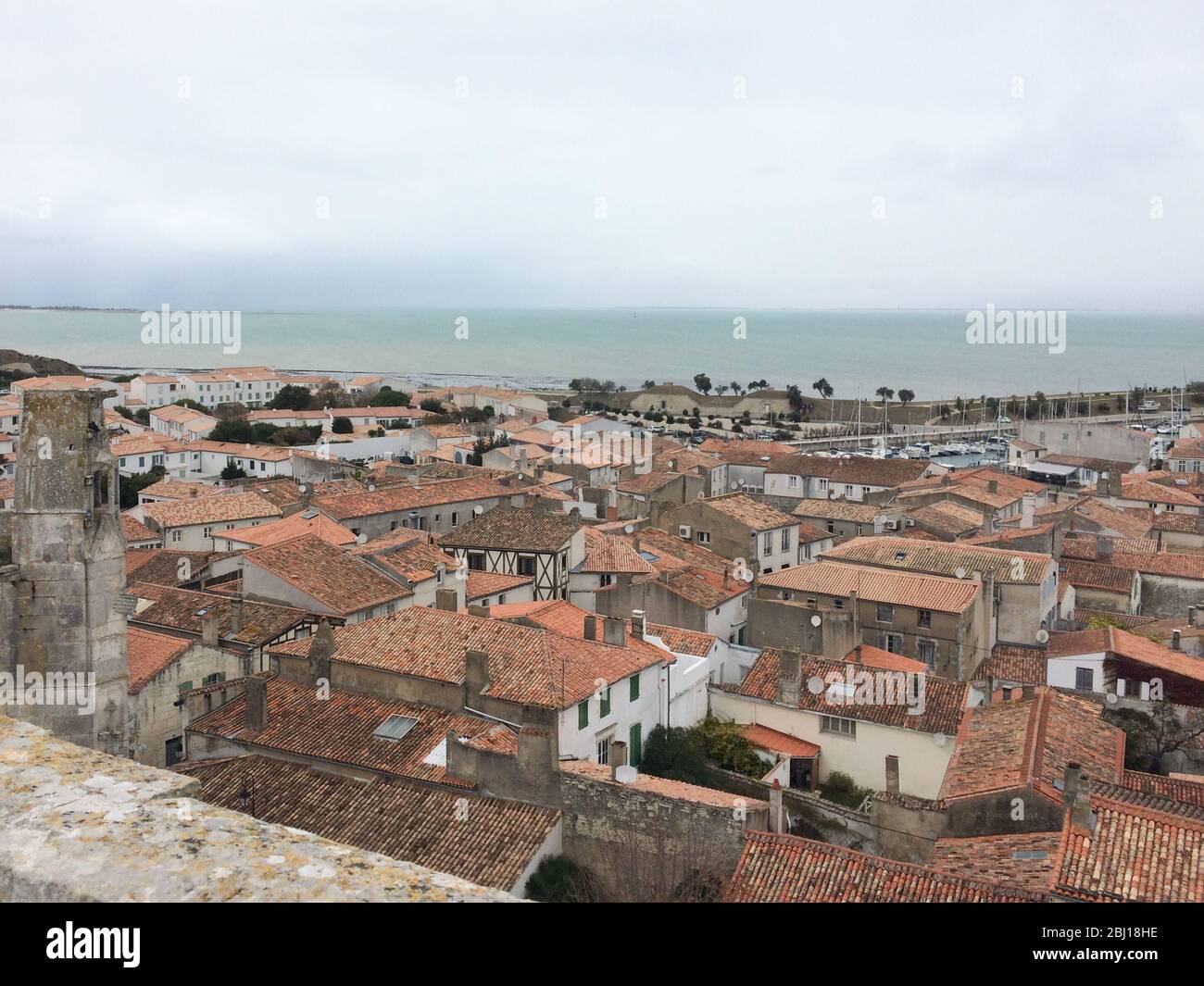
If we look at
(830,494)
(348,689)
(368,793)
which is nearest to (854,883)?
(368,793)

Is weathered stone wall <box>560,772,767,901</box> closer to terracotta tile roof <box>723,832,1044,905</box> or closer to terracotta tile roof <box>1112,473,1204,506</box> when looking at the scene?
terracotta tile roof <box>723,832,1044,905</box>

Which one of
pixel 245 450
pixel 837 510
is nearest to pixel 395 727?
pixel 837 510

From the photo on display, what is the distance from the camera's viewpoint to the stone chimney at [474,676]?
19.2 metres

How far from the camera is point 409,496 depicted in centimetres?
4519

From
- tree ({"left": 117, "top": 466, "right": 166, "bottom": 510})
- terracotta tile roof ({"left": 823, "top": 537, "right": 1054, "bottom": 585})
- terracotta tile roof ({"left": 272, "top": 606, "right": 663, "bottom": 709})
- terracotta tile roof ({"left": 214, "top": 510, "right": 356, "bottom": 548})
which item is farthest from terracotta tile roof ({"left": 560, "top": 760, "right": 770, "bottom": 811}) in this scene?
tree ({"left": 117, "top": 466, "right": 166, "bottom": 510})

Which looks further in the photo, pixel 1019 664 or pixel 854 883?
pixel 1019 664

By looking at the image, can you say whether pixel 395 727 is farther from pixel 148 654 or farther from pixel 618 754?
pixel 148 654

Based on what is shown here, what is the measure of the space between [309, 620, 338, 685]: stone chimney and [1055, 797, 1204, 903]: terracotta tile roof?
45.9ft
